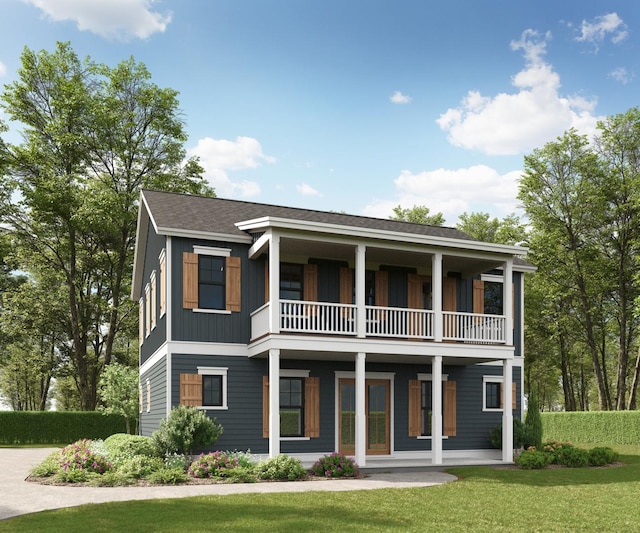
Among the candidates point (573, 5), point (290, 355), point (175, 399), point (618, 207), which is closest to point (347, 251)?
point (290, 355)

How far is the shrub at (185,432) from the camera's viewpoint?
1702cm

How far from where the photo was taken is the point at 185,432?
17000 mm

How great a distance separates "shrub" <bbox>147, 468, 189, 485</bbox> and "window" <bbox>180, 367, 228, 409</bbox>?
3.07 metres

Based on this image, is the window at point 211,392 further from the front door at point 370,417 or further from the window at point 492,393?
the window at point 492,393

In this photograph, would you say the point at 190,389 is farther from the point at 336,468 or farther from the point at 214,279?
the point at 336,468

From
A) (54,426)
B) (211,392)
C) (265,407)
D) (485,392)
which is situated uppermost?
(211,392)

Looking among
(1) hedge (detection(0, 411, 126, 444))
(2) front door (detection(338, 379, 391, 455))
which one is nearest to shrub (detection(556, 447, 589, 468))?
(2) front door (detection(338, 379, 391, 455))

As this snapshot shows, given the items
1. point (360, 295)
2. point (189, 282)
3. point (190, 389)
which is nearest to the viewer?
point (360, 295)

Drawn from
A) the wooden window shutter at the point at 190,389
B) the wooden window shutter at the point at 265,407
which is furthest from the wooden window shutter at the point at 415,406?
the wooden window shutter at the point at 190,389

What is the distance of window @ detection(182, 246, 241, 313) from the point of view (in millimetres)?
18922

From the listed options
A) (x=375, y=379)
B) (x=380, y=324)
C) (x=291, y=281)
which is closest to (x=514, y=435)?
(x=375, y=379)

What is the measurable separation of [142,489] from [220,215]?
362 inches

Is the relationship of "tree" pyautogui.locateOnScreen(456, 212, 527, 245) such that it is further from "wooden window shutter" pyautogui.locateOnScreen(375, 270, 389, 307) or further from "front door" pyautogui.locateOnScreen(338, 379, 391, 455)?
"front door" pyautogui.locateOnScreen(338, 379, 391, 455)

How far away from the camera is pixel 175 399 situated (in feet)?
60.1
